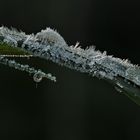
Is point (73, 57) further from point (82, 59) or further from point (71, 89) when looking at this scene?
point (71, 89)

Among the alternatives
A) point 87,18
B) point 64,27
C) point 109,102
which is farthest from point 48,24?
point 109,102

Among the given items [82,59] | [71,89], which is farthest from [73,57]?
[71,89]

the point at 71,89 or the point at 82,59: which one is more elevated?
the point at 71,89

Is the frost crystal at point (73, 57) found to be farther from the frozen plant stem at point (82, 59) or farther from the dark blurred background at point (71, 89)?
the dark blurred background at point (71, 89)

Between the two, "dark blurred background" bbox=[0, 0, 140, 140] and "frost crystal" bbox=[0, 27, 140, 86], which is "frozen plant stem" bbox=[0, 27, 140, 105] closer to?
"frost crystal" bbox=[0, 27, 140, 86]

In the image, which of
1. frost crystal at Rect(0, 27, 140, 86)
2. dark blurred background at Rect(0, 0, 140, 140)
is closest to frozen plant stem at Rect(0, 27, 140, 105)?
frost crystal at Rect(0, 27, 140, 86)

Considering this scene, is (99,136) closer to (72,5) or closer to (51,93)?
(51,93)
